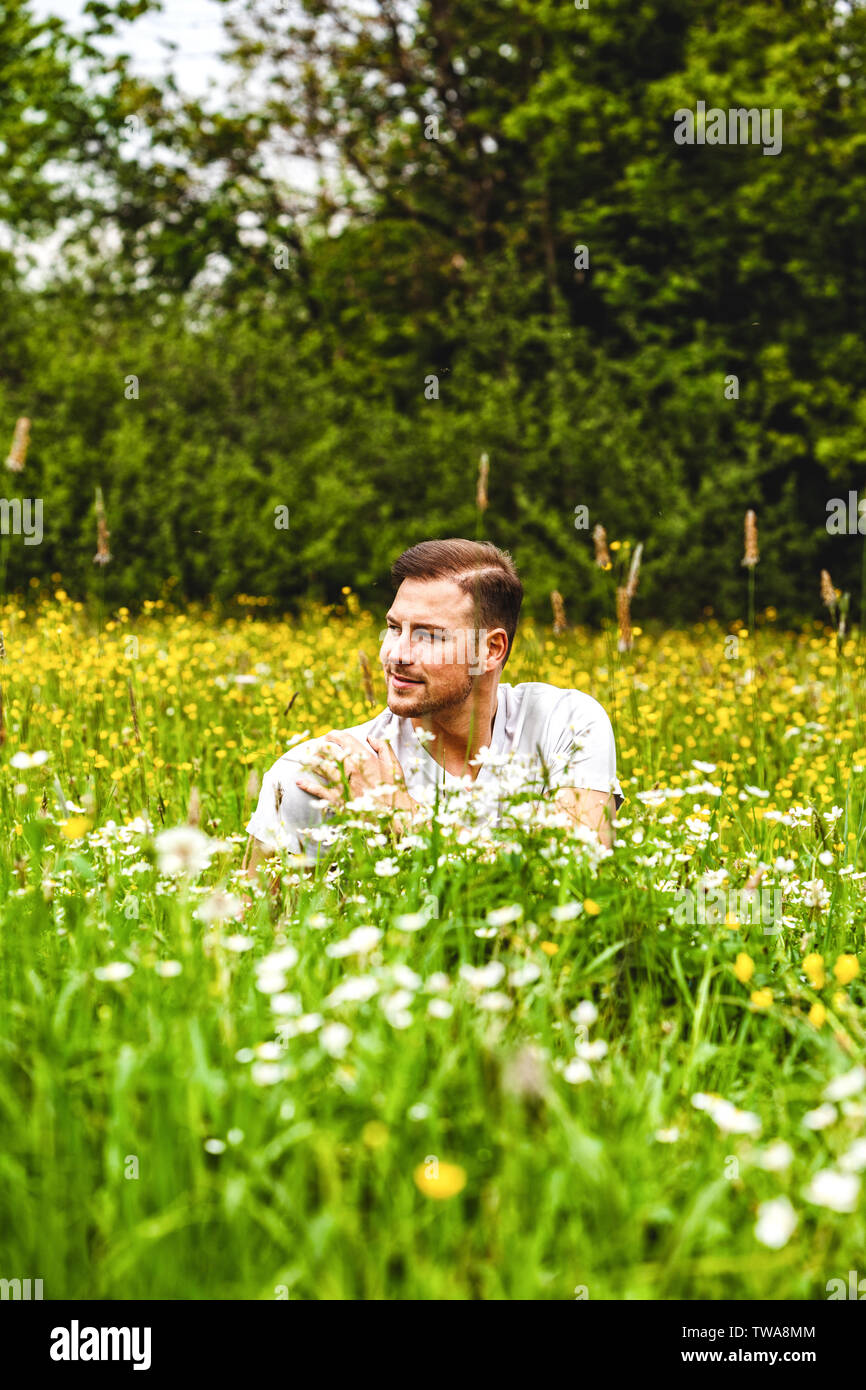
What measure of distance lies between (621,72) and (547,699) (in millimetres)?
15446

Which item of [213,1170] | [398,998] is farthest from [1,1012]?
[398,998]

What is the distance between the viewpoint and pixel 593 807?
342cm

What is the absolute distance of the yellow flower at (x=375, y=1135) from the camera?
177 centimetres

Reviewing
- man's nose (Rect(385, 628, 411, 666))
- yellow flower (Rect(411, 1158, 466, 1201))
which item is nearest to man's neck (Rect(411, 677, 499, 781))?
man's nose (Rect(385, 628, 411, 666))

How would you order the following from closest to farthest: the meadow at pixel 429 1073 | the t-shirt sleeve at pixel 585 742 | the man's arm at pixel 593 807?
1. the meadow at pixel 429 1073
2. the man's arm at pixel 593 807
3. the t-shirt sleeve at pixel 585 742

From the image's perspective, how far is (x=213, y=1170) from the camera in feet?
6.39

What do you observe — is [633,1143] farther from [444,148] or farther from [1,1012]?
[444,148]

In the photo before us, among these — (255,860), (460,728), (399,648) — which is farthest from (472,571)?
(255,860)

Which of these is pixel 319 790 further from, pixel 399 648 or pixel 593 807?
pixel 593 807
